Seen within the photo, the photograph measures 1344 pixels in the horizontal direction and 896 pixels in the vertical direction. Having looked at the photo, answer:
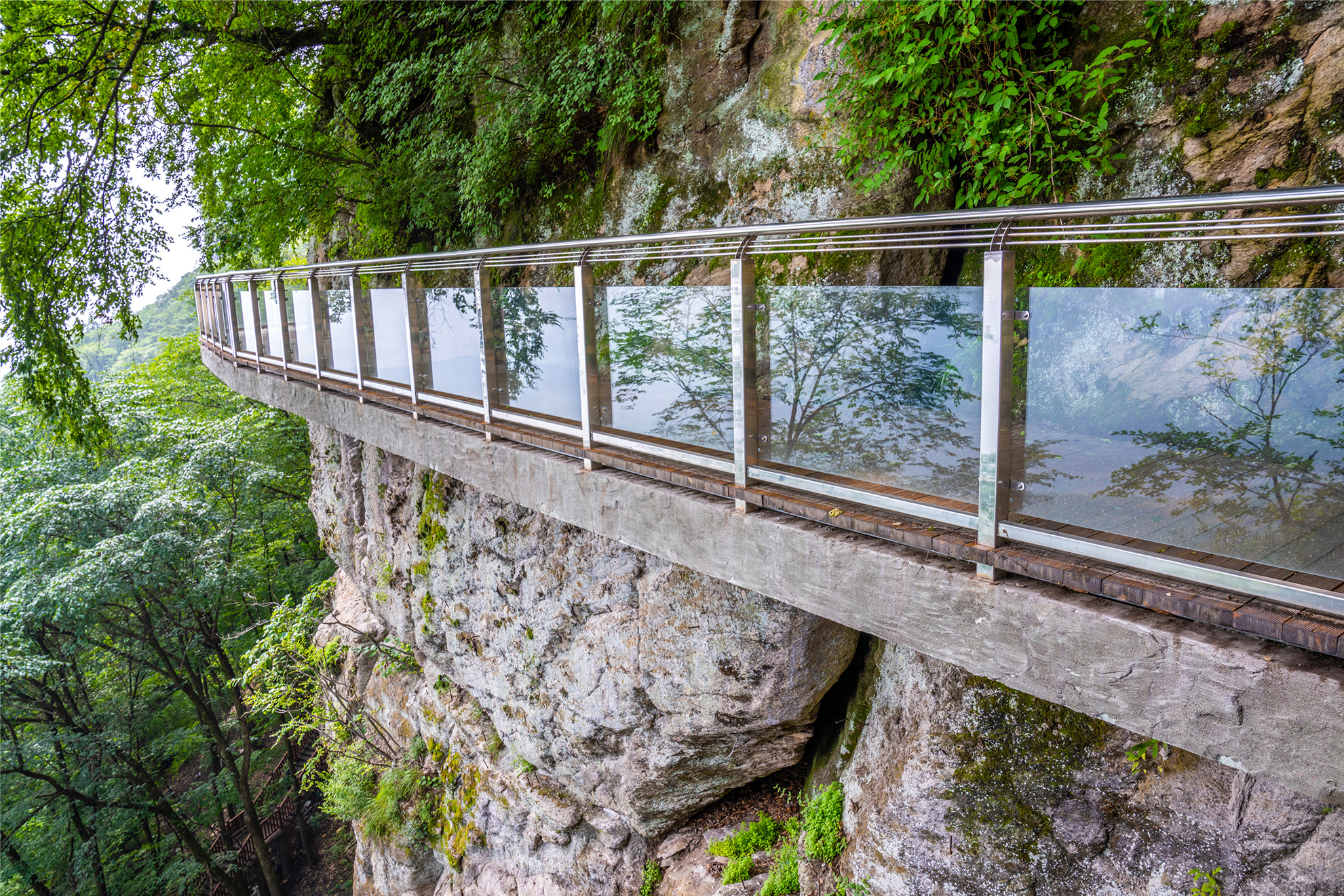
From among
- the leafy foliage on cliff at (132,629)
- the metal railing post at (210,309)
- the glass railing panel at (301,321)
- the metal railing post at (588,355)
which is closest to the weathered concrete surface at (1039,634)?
the metal railing post at (588,355)

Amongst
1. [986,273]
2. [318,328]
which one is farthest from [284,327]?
[986,273]

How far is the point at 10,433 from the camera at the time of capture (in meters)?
17.8

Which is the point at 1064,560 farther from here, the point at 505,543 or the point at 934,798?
the point at 505,543

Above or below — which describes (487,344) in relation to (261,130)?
below

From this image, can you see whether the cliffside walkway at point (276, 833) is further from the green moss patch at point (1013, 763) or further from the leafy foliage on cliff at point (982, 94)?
the leafy foliage on cliff at point (982, 94)

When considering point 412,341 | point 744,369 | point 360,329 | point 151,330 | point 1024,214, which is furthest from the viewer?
point 151,330

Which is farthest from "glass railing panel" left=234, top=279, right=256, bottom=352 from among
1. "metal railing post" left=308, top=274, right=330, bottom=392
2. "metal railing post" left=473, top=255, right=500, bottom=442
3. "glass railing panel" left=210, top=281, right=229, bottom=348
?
"metal railing post" left=473, top=255, right=500, bottom=442

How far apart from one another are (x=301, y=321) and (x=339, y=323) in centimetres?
124

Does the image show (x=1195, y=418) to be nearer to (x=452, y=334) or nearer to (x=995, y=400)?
(x=995, y=400)

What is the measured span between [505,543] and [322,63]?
838 centimetres

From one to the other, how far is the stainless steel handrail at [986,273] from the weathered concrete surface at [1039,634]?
163mm

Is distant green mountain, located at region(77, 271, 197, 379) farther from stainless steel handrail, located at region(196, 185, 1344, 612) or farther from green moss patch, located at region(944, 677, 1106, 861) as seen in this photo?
green moss patch, located at region(944, 677, 1106, 861)

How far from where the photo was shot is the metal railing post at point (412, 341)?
5.93m

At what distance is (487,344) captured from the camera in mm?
5230
